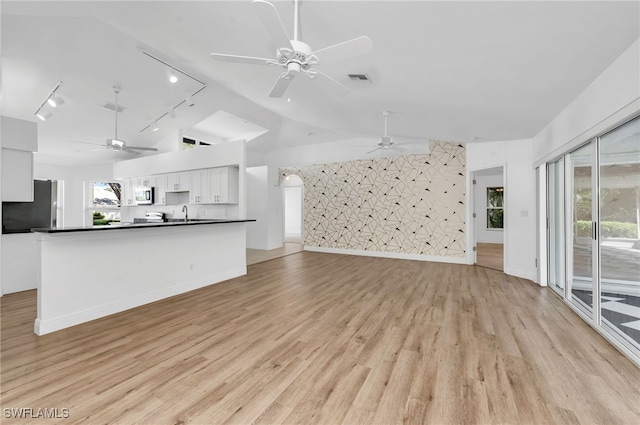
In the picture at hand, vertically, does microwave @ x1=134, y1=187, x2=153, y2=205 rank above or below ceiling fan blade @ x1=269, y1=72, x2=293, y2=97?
below

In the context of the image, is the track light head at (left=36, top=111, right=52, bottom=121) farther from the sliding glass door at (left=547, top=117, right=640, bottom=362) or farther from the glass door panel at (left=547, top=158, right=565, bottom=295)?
the glass door panel at (left=547, top=158, right=565, bottom=295)

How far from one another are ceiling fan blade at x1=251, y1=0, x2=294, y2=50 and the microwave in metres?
7.11

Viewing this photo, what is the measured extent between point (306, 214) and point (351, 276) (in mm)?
3866

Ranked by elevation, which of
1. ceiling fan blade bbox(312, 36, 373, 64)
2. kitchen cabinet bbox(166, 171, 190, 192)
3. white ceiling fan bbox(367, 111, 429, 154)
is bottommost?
kitchen cabinet bbox(166, 171, 190, 192)

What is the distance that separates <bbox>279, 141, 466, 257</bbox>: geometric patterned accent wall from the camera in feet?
21.7

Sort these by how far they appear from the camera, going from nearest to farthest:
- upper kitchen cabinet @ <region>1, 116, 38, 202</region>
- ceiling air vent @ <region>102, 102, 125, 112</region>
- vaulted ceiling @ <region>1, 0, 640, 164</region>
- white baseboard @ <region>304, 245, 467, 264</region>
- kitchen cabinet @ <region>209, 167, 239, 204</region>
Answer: vaulted ceiling @ <region>1, 0, 640, 164</region>
upper kitchen cabinet @ <region>1, 116, 38, 202</region>
ceiling air vent @ <region>102, 102, 125, 112</region>
kitchen cabinet @ <region>209, 167, 239, 204</region>
white baseboard @ <region>304, 245, 467, 264</region>

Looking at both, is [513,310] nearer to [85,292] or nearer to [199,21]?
[199,21]

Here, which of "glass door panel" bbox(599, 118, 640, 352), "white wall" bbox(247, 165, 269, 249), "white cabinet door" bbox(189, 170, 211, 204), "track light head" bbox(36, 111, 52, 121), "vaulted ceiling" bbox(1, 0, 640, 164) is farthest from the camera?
"white wall" bbox(247, 165, 269, 249)

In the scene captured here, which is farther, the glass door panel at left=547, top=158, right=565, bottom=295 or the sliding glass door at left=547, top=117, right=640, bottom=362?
the glass door panel at left=547, top=158, right=565, bottom=295

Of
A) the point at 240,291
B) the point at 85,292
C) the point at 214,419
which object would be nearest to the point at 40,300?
the point at 85,292

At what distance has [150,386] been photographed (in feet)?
6.29

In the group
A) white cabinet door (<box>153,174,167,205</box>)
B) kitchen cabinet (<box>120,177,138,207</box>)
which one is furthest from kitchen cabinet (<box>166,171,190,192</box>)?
kitchen cabinet (<box>120,177,138,207</box>)

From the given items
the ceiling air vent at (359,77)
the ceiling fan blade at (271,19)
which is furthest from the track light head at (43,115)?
the ceiling air vent at (359,77)

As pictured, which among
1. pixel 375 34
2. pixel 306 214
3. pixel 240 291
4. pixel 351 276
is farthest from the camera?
A: pixel 306 214
